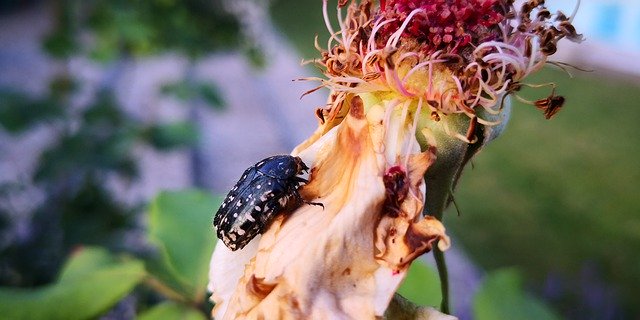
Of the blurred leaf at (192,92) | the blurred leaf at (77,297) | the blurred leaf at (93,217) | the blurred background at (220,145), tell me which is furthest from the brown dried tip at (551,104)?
the blurred leaf at (192,92)

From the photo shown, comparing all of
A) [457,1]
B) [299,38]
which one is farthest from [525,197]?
[299,38]

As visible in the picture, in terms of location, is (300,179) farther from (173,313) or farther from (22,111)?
(22,111)

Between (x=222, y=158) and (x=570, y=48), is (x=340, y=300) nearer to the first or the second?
(x=222, y=158)

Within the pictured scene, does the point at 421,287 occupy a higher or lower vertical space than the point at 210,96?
higher

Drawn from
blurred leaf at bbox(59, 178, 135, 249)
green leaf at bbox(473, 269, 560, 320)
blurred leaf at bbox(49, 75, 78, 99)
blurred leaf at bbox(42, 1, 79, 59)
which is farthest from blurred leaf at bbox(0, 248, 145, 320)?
blurred leaf at bbox(49, 75, 78, 99)

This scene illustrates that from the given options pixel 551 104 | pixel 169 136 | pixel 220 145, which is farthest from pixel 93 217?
pixel 220 145

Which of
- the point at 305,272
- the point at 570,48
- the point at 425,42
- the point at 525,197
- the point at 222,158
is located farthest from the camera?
the point at 570,48

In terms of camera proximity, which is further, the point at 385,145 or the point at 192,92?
the point at 192,92

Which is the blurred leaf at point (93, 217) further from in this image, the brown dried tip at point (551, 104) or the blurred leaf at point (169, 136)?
the brown dried tip at point (551, 104)
